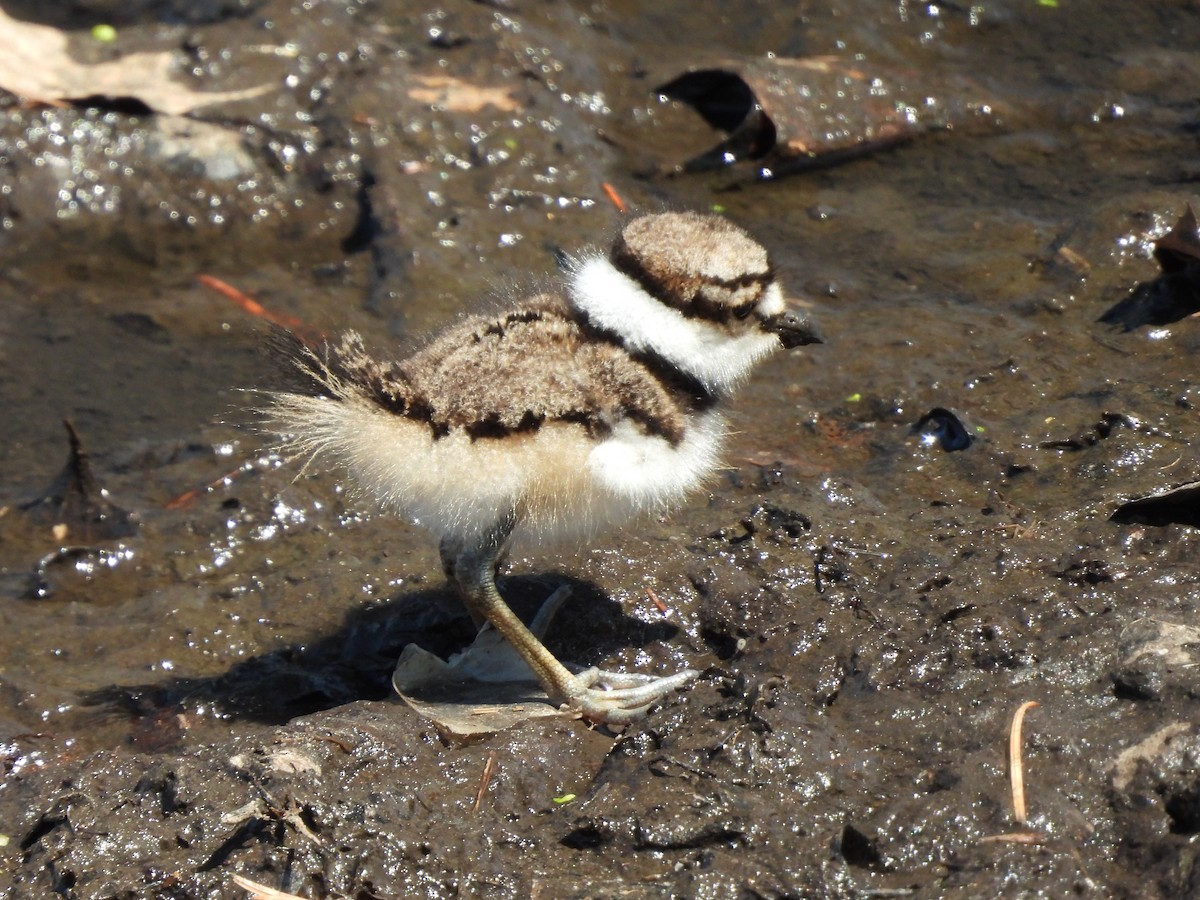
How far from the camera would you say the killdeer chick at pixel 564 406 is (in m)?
3.50

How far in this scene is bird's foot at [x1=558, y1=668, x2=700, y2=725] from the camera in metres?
3.59

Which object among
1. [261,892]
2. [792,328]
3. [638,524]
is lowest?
[638,524]

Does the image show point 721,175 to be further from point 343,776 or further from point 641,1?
point 343,776

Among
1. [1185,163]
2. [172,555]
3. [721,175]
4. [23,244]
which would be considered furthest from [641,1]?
[172,555]

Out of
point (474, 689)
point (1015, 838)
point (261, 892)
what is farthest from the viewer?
point (474, 689)

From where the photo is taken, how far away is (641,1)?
25.1 ft

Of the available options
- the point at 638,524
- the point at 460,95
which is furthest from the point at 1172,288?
the point at 460,95

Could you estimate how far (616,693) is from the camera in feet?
12.0

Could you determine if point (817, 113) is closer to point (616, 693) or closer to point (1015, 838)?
point (616, 693)

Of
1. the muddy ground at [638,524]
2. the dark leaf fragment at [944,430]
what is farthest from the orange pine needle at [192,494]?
the dark leaf fragment at [944,430]

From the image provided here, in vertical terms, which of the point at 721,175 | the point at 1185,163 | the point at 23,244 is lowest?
the point at 23,244

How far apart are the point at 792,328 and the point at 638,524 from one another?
84cm

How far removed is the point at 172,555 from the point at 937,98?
172 inches

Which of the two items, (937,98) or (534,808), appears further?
(937,98)
